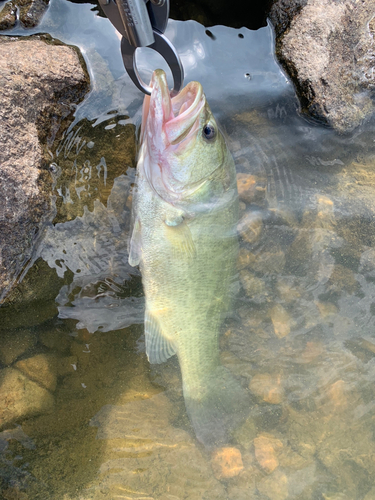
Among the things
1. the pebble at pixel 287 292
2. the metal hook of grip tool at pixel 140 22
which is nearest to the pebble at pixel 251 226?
the pebble at pixel 287 292

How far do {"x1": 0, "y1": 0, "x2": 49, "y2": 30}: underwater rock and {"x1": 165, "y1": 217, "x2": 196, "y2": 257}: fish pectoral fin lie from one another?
6.38 ft

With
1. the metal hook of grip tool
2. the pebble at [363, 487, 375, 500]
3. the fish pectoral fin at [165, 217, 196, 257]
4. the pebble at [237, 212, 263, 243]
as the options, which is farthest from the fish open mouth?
the pebble at [363, 487, 375, 500]

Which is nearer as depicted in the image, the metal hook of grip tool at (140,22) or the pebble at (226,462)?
the metal hook of grip tool at (140,22)

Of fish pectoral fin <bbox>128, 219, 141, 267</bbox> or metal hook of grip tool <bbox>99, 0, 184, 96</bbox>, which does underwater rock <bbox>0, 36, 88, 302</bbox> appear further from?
metal hook of grip tool <bbox>99, 0, 184, 96</bbox>

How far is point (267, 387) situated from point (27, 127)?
9.10 feet

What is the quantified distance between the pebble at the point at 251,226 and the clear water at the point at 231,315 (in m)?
0.01

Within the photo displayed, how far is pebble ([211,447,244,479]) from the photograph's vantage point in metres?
2.83

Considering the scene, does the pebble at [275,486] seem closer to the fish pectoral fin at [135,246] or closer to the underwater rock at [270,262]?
the underwater rock at [270,262]

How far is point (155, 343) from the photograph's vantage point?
2.71 metres

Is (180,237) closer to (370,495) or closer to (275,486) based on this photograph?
(275,486)

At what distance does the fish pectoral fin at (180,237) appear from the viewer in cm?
Answer: 248

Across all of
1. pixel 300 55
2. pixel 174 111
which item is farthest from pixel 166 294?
pixel 300 55

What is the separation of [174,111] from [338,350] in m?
2.41

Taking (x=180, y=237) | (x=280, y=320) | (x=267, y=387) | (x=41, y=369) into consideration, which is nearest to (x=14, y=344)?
(x=41, y=369)
